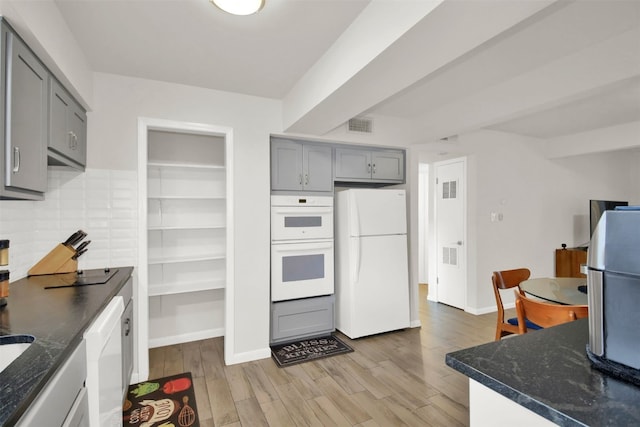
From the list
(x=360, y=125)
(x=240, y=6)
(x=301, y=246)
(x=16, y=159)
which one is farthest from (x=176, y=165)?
(x=360, y=125)

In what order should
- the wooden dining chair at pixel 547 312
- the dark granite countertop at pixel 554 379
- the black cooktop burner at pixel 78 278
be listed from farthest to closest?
the black cooktop burner at pixel 78 278 < the wooden dining chair at pixel 547 312 < the dark granite countertop at pixel 554 379

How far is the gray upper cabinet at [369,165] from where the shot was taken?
3734 mm

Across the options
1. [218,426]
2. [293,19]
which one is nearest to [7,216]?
[218,426]

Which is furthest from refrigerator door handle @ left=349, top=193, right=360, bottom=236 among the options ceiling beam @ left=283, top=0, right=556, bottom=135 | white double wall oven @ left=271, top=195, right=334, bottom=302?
ceiling beam @ left=283, top=0, right=556, bottom=135

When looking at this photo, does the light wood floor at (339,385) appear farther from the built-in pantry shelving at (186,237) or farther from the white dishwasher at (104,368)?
the white dishwasher at (104,368)

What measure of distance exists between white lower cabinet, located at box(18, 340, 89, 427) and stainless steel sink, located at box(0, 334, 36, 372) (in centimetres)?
18

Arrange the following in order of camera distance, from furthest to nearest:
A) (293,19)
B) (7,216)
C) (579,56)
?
(579,56) < (7,216) < (293,19)

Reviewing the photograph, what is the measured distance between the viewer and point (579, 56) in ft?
7.72

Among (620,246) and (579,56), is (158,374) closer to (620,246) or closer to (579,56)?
(620,246)

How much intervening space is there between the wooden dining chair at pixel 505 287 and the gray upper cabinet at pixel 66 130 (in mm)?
3444

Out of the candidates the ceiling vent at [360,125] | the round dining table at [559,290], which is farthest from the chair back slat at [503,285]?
the ceiling vent at [360,125]

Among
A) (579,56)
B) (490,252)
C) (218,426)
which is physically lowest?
(218,426)

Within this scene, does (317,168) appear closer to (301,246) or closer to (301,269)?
(301,246)

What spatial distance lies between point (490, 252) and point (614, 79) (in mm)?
2944
